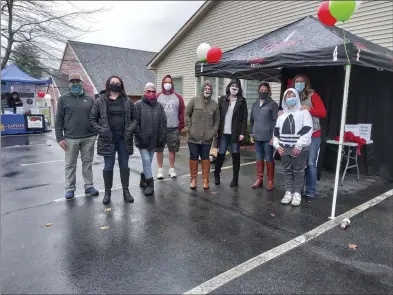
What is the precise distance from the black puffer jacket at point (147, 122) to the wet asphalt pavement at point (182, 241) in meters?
0.92

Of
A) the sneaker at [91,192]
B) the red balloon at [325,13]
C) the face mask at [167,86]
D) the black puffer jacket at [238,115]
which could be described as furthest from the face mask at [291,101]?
the sneaker at [91,192]

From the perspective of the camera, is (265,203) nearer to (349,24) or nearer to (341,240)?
(341,240)

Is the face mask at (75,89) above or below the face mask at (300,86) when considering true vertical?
below

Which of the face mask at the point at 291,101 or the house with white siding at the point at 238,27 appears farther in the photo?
the house with white siding at the point at 238,27

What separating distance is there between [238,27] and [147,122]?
24.7ft

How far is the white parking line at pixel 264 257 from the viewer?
2450 mm

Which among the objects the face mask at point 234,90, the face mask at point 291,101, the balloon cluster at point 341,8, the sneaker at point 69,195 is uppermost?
the balloon cluster at point 341,8

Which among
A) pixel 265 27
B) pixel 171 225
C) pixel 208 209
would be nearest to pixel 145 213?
pixel 171 225

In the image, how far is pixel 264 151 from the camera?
4.92 metres

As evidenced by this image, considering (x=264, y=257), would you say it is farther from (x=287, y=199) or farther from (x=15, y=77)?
(x=15, y=77)

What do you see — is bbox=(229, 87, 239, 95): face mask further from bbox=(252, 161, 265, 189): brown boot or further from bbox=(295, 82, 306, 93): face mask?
bbox=(252, 161, 265, 189): brown boot

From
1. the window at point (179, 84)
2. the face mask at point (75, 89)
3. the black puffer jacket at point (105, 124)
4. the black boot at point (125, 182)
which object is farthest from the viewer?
the window at point (179, 84)

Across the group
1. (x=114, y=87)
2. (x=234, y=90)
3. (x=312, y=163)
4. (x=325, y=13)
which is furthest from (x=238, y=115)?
(x=114, y=87)

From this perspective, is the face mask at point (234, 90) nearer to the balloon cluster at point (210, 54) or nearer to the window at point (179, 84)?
the balloon cluster at point (210, 54)
